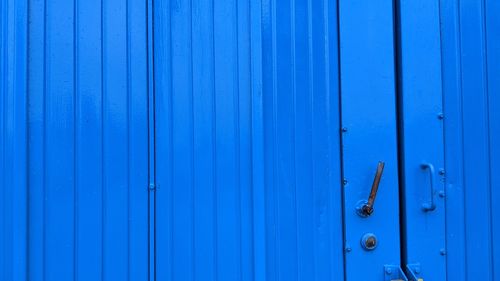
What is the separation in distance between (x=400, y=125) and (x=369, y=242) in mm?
423

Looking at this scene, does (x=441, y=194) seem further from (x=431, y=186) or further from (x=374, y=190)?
(x=374, y=190)

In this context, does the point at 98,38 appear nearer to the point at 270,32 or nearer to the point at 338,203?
the point at 270,32

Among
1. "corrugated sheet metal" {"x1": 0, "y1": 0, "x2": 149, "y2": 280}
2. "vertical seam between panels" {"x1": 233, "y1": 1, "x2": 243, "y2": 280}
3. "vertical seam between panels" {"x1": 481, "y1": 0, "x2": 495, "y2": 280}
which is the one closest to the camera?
"corrugated sheet metal" {"x1": 0, "y1": 0, "x2": 149, "y2": 280}

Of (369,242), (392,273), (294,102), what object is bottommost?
(392,273)

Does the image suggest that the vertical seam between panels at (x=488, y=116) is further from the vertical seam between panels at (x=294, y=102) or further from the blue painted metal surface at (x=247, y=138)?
the vertical seam between panels at (x=294, y=102)

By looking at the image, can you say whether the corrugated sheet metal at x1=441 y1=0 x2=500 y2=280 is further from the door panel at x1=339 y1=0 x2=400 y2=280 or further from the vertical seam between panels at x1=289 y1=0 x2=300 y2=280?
the vertical seam between panels at x1=289 y1=0 x2=300 y2=280

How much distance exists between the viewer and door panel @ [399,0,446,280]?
4.69 ft

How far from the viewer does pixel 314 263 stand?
140cm

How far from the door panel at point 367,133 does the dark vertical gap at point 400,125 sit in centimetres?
3

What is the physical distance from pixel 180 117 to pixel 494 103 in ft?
3.66

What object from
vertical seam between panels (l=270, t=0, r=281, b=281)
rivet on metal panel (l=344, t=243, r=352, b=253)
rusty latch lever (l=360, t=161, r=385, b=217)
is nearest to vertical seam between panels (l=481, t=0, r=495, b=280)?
rusty latch lever (l=360, t=161, r=385, b=217)

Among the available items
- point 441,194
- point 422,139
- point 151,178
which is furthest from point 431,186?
point 151,178

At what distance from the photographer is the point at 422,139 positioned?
144 centimetres

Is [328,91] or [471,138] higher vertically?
[328,91]
